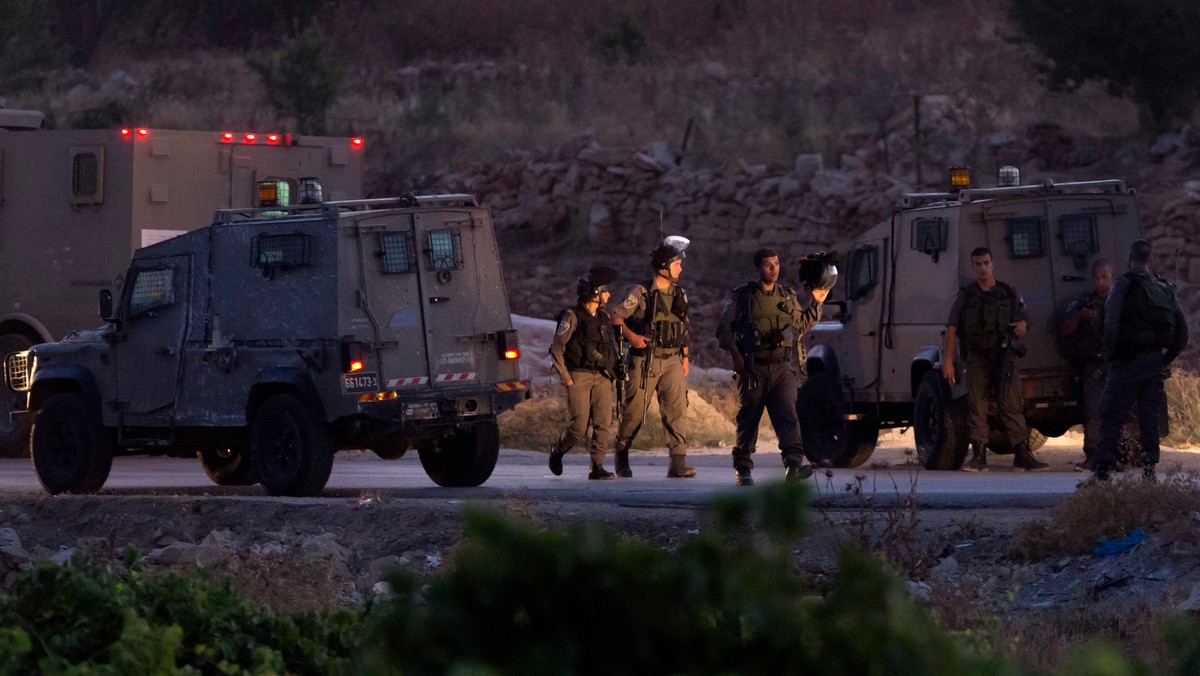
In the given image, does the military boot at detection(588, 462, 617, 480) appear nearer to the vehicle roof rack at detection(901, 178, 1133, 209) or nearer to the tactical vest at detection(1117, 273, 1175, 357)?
the vehicle roof rack at detection(901, 178, 1133, 209)

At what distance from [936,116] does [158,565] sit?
28.8 metres

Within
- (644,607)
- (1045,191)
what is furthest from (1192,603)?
(1045,191)

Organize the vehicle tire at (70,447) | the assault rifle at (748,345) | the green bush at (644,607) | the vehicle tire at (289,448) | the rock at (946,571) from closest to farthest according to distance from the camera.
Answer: the green bush at (644,607) < the rock at (946,571) < the assault rifle at (748,345) < the vehicle tire at (289,448) < the vehicle tire at (70,447)

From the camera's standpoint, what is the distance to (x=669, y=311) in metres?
13.8

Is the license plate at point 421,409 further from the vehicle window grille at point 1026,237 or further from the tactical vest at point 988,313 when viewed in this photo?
the vehicle window grille at point 1026,237

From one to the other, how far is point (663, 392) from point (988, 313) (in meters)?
2.68

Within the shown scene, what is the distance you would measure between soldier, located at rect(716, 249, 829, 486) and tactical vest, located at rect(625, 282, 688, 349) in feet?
3.11

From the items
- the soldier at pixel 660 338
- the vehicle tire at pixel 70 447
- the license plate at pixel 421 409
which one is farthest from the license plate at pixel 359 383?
the vehicle tire at pixel 70 447

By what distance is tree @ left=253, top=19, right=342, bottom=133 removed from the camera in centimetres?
4144

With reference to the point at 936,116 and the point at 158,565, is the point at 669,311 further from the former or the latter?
the point at 936,116

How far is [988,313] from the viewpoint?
13852mm

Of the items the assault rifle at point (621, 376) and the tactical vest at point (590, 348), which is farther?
the assault rifle at point (621, 376)

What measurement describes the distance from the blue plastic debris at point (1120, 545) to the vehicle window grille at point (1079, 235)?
606 centimetres

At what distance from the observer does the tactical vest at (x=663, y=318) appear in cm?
1370
